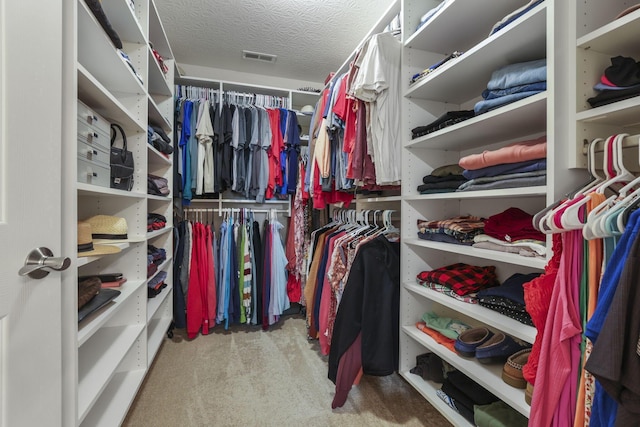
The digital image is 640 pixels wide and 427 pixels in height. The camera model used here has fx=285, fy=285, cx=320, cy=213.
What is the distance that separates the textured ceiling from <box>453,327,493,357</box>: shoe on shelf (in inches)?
81.9

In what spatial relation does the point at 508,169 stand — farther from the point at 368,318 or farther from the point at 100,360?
the point at 100,360

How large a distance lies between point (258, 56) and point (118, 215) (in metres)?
1.84

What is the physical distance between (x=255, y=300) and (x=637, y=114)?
2.45m

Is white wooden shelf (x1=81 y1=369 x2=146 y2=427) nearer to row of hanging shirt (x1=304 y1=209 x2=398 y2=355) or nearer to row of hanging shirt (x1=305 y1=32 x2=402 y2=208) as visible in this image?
row of hanging shirt (x1=304 y1=209 x2=398 y2=355)

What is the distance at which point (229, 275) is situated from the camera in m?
2.44

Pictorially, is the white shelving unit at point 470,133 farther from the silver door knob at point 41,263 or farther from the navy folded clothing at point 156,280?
the navy folded clothing at point 156,280

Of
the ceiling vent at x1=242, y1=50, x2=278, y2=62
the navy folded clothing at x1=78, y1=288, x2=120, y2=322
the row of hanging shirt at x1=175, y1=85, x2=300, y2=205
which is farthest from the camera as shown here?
the ceiling vent at x1=242, y1=50, x2=278, y2=62

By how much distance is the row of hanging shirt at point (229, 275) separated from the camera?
238 cm

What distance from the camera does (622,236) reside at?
24.1 inches

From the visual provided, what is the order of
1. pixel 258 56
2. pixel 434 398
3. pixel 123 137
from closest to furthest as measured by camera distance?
pixel 434 398 → pixel 123 137 → pixel 258 56

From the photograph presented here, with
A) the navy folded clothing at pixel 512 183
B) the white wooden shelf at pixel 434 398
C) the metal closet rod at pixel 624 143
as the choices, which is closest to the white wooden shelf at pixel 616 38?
the metal closet rod at pixel 624 143

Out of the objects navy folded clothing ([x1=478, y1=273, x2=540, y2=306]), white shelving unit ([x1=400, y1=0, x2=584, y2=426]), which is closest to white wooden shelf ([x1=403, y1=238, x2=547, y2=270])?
white shelving unit ([x1=400, y1=0, x2=584, y2=426])

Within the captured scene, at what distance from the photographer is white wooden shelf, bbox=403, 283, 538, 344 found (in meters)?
0.91

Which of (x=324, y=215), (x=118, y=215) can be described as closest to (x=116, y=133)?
(x=118, y=215)
